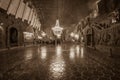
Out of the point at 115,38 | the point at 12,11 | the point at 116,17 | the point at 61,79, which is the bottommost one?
the point at 61,79

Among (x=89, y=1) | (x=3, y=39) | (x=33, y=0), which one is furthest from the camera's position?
(x=33, y=0)

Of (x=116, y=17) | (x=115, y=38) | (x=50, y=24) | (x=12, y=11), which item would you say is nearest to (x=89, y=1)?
(x=116, y=17)

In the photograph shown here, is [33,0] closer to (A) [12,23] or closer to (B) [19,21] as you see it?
(B) [19,21]

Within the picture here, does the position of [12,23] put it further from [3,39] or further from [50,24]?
[50,24]

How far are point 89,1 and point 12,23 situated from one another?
9729 mm

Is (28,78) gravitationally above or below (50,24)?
below

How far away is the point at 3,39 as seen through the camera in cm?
1141

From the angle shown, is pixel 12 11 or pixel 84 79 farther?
pixel 12 11

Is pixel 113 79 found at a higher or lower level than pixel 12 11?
lower

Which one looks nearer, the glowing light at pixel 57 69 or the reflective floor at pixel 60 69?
the reflective floor at pixel 60 69

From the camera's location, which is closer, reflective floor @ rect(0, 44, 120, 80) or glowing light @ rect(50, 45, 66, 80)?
reflective floor @ rect(0, 44, 120, 80)

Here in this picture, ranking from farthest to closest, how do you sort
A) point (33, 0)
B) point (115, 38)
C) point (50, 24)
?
1. point (50, 24)
2. point (33, 0)
3. point (115, 38)

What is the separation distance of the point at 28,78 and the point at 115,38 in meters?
7.22

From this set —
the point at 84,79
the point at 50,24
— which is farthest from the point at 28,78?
the point at 50,24
